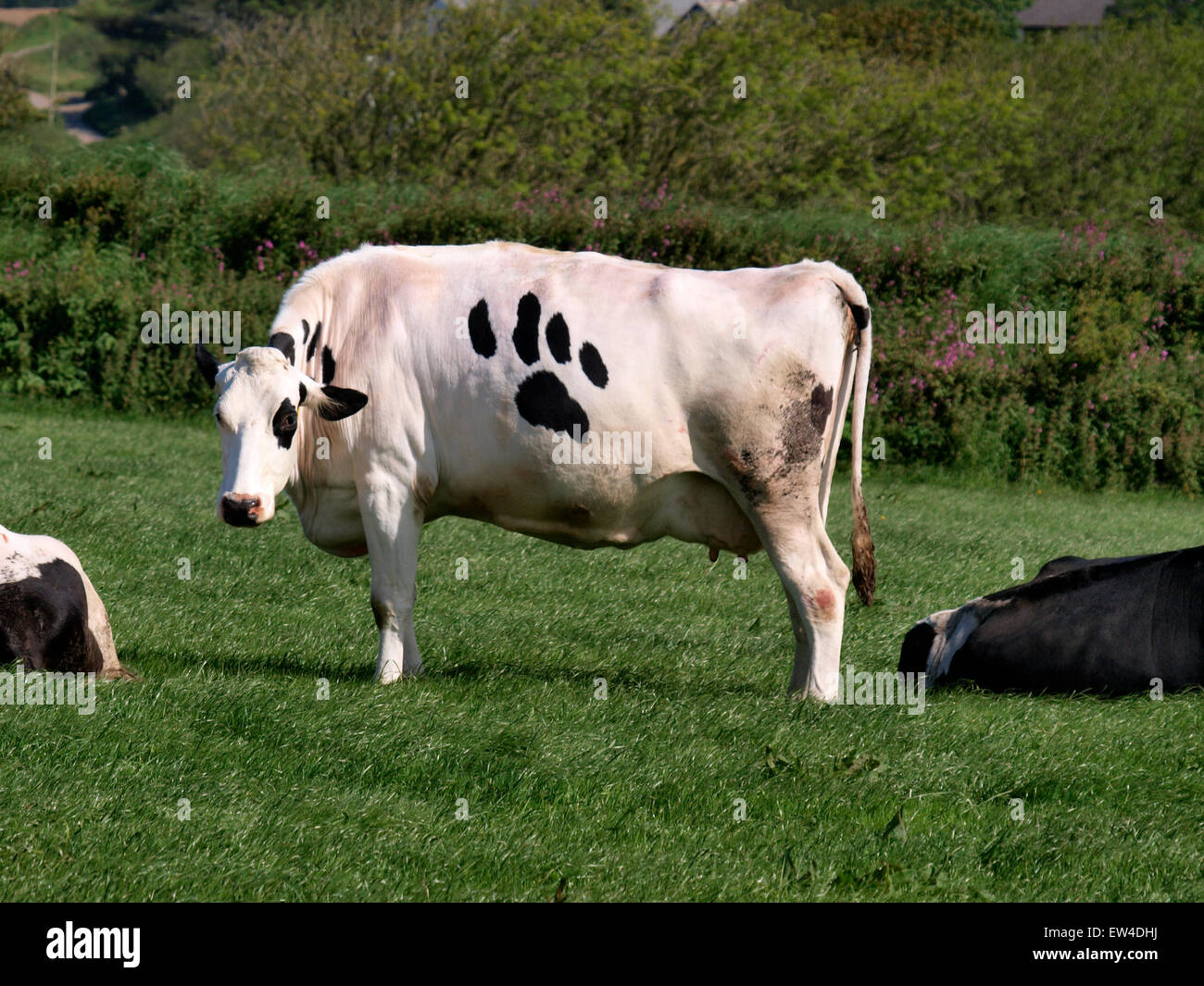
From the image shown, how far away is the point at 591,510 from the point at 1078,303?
1502 cm

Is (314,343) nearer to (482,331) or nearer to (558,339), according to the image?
(482,331)

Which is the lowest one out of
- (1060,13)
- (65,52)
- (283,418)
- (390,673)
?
(390,673)

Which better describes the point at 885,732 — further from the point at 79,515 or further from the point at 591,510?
the point at 79,515

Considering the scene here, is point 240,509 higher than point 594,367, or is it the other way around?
point 594,367

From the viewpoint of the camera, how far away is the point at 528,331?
7438 mm

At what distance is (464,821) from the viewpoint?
5426mm

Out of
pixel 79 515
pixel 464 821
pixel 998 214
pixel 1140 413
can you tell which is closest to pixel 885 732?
pixel 464 821

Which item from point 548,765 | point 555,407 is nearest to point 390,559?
point 555,407

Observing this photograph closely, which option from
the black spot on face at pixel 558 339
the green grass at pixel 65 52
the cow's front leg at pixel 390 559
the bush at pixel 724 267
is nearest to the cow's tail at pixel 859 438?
the black spot on face at pixel 558 339

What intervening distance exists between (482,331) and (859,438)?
2.18m

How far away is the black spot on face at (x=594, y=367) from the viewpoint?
24.1 ft

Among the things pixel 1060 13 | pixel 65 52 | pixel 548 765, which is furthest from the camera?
pixel 65 52

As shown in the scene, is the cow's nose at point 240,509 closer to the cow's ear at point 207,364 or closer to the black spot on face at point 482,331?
the cow's ear at point 207,364

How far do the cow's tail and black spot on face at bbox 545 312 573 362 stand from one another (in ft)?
5.02
